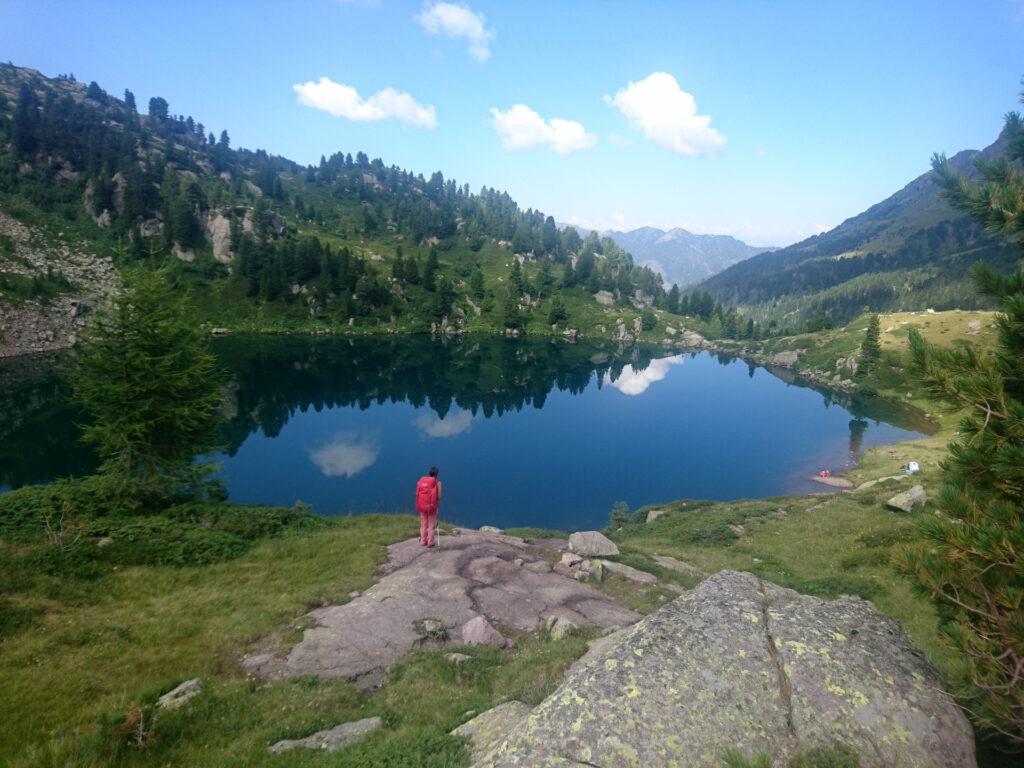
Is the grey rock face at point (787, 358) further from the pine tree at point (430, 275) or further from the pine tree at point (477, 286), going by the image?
the pine tree at point (430, 275)

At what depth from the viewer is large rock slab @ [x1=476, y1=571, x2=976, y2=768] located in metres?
6.21

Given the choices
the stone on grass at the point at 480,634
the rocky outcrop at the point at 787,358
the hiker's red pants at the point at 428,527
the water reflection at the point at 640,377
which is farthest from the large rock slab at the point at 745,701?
the rocky outcrop at the point at 787,358

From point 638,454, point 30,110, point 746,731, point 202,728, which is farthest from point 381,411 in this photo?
point 30,110

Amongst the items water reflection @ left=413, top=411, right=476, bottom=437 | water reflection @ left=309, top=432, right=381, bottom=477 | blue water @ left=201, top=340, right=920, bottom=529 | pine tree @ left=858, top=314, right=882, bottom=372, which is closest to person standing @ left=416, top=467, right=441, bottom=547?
blue water @ left=201, top=340, right=920, bottom=529

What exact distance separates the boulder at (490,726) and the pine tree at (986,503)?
6.12 meters

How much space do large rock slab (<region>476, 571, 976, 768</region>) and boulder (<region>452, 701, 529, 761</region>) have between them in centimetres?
120

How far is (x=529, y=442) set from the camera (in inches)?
2411

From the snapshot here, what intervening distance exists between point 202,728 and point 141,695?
Result: 173 cm

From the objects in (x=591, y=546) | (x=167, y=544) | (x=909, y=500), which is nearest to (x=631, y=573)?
(x=591, y=546)

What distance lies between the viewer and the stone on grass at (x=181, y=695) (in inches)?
404

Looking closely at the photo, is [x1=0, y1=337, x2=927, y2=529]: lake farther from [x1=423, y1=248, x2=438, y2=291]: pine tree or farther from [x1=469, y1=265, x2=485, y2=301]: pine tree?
[x1=469, y1=265, x2=485, y2=301]: pine tree

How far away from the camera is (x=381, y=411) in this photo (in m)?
70.9

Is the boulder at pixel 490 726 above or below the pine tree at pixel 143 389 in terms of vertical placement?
below

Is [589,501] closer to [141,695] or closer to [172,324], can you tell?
[172,324]
